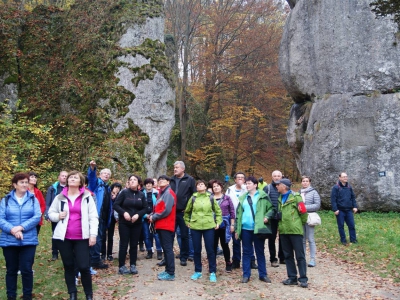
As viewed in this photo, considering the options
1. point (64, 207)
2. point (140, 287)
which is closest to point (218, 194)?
point (140, 287)

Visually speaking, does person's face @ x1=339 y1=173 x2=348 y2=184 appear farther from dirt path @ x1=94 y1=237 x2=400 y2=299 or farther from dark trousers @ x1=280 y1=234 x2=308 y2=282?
dark trousers @ x1=280 y1=234 x2=308 y2=282

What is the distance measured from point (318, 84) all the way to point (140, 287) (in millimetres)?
12695

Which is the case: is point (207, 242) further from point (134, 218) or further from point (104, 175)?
point (104, 175)

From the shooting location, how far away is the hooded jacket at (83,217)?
5176 mm

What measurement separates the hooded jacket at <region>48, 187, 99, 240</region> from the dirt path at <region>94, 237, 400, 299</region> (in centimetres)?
138

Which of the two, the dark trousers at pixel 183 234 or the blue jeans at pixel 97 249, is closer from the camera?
the blue jeans at pixel 97 249

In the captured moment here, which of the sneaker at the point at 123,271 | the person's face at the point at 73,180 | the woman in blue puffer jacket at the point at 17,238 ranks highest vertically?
the person's face at the point at 73,180

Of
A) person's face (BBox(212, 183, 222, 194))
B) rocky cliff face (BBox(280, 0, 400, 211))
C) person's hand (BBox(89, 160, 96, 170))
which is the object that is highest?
rocky cliff face (BBox(280, 0, 400, 211))

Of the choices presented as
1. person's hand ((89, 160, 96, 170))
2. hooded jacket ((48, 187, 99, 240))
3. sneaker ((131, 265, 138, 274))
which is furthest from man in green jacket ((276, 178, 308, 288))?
person's hand ((89, 160, 96, 170))

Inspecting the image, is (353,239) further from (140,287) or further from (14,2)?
(14,2)

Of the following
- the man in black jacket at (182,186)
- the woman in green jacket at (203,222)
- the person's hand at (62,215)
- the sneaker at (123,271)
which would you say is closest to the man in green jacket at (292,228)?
the woman in green jacket at (203,222)

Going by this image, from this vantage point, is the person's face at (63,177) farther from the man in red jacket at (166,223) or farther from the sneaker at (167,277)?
the sneaker at (167,277)

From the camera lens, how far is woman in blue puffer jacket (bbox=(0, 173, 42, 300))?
→ 513 centimetres

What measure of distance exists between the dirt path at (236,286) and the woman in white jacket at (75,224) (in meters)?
1.03
